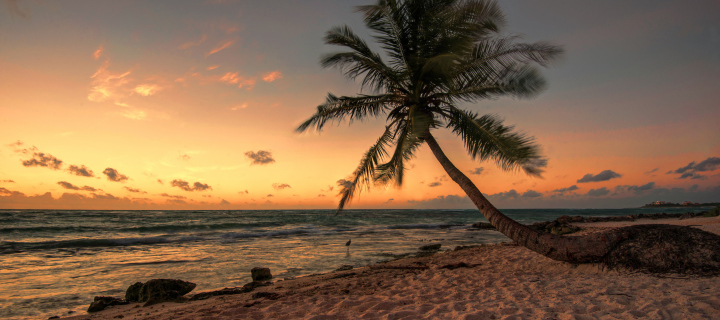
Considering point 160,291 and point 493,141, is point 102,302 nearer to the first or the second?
point 160,291

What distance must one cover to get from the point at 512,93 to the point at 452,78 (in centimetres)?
158

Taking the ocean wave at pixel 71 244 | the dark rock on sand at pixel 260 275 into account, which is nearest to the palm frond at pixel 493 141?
the dark rock on sand at pixel 260 275

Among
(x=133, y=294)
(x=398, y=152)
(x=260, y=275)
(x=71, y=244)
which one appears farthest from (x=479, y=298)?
(x=71, y=244)

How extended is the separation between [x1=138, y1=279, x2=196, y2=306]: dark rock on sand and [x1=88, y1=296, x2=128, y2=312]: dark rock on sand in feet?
1.18

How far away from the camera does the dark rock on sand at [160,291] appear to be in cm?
620

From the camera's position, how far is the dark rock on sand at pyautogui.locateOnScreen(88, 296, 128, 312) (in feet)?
18.8

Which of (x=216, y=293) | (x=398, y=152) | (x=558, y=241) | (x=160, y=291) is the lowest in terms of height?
(x=216, y=293)

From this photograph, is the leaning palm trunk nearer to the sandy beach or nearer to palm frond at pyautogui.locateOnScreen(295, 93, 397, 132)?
the sandy beach

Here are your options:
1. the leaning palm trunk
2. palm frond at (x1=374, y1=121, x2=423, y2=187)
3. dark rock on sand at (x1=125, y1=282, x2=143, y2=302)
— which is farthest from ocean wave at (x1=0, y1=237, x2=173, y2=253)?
the leaning palm trunk

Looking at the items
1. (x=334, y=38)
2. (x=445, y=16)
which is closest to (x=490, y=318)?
(x=445, y=16)

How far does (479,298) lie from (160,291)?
6004mm

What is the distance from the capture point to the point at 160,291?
6.38 meters

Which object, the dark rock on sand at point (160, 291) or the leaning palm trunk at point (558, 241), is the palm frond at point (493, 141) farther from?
the dark rock on sand at point (160, 291)

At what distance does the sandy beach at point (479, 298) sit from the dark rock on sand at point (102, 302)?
0.60ft
